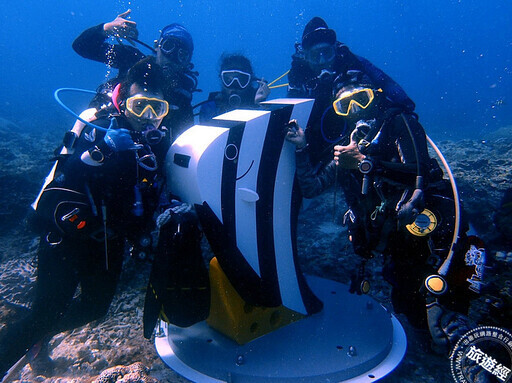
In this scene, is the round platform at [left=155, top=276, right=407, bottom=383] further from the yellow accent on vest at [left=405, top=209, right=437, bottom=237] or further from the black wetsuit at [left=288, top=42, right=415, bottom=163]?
the black wetsuit at [left=288, top=42, right=415, bottom=163]

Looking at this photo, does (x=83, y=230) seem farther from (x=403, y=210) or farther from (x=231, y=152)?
(x=403, y=210)

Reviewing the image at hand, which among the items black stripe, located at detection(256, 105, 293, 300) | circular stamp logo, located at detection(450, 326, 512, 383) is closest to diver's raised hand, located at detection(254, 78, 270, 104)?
black stripe, located at detection(256, 105, 293, 300)

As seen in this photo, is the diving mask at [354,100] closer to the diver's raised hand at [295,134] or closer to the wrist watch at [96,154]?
the diver's raised hand at [295,134]

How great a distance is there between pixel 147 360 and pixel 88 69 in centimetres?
10908

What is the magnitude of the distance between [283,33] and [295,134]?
13830 centimetres

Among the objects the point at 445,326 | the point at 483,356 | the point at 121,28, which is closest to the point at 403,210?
the point at 445,326

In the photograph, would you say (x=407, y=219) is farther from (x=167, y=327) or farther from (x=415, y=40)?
(x=415, y=40)

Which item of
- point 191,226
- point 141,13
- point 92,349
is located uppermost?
point 141,13

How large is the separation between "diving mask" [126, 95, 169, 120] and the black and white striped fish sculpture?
0.51 metres

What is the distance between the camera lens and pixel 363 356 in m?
2.52

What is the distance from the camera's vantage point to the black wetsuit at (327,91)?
325 cm

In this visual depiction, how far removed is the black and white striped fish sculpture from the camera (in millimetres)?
2430

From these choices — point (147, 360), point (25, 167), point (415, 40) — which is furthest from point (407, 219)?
point (415, 40)

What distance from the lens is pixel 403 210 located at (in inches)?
96.8
